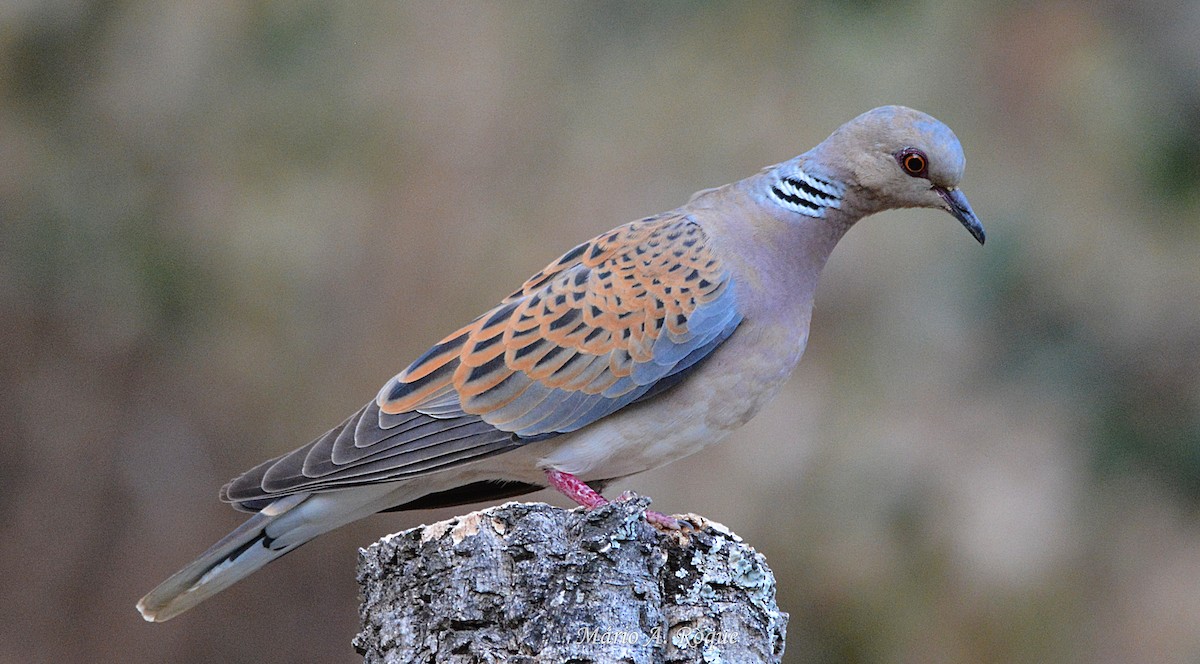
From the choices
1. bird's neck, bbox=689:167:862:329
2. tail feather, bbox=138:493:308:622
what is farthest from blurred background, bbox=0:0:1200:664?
A: tail feather, bbox=138:493:308:622

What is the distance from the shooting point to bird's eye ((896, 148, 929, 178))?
371 centimetres

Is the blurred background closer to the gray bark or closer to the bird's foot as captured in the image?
the bird's foot

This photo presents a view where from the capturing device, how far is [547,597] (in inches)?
109

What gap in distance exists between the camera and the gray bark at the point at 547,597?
108 inches

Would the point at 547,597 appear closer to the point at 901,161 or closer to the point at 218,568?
the point at 218,568

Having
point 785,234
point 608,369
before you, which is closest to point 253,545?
point 608,369

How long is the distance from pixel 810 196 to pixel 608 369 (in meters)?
0.79

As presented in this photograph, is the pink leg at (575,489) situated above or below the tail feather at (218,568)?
below

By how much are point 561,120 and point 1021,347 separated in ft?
8.30

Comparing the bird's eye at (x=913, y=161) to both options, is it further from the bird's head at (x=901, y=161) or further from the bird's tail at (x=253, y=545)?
the bird's tail at (x=253, y=545)

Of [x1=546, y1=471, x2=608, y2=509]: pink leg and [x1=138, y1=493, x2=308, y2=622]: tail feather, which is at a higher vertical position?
[x1=138, y1=493, x2=308, y2=622]: tail feather

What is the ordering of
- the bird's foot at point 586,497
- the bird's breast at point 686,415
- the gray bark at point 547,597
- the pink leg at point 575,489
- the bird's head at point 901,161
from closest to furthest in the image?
the gray bark at point 547,597, the bird's foot at point 586,497, the pink leg at point 575,489, the bird's breast at point 686,415, the bird's head at point 901,161

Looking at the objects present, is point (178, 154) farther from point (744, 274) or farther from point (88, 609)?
point (744, 274)

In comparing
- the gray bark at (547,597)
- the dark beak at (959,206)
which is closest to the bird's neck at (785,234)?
the dark beak at (959,206)
